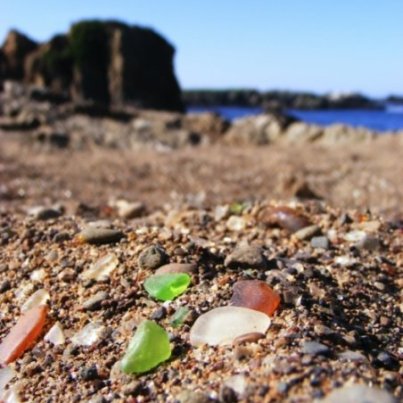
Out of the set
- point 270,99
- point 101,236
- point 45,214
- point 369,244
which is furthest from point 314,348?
point 270,99

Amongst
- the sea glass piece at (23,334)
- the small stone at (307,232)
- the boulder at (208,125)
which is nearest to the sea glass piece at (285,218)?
the small stone at (307,232)

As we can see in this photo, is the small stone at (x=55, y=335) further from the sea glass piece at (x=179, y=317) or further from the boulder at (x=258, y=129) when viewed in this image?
the boulder at (x=258, y=129)

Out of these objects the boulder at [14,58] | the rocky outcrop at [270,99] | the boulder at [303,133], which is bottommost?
the rocky outcrop at [270,99]

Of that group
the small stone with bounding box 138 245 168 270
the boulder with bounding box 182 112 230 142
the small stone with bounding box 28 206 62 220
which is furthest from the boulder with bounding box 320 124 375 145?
the small stone with bounding box 138 245 168 270

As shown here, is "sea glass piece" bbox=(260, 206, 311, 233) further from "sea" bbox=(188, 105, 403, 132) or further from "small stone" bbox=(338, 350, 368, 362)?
"sea" bbox=(188, 105, 403, 132)

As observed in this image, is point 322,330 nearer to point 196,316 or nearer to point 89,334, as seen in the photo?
point 196,316

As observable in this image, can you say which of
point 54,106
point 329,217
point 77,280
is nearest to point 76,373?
point 77,280

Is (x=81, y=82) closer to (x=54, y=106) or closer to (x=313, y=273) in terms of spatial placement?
(x=54, y=106)
